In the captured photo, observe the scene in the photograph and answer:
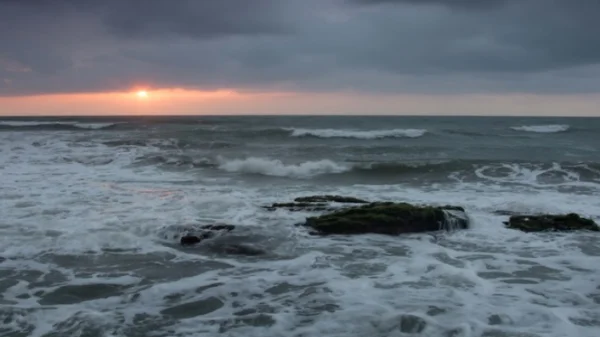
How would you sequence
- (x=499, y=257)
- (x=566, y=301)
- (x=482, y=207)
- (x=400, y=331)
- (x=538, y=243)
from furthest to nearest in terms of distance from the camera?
1. (x=482, y=207)
2. (x=538, y=243)
3. (x=499, y=257)
4. (x=566, y=301)
5. (x=400, y=331)

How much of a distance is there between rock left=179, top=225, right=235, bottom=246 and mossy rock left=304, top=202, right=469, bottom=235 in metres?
1.66

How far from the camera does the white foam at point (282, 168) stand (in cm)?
2081

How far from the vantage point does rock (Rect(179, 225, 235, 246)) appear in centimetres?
881

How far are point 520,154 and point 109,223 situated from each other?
2288 centimetres

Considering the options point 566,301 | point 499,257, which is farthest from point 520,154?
point 566,301

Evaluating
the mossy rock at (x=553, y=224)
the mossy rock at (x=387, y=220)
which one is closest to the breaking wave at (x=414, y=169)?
the mossy rock at (x=553, y=224)

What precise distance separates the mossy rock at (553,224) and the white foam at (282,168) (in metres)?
10.7

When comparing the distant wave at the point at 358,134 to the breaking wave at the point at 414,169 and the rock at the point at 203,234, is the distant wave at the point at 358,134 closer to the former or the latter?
the breaking wave at the point at 414,169

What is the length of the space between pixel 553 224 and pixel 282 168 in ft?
41.7

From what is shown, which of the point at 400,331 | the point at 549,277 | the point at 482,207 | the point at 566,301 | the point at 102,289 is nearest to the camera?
the point at 400,331

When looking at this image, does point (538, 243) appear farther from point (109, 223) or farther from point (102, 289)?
point (109, 223)

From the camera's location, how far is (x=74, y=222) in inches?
406

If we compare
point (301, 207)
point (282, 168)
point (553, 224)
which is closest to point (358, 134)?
point (282, 168)

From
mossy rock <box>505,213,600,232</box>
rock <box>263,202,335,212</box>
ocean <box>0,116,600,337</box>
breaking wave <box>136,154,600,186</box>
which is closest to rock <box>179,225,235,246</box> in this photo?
ocean <box>0,116,600,337</box>
